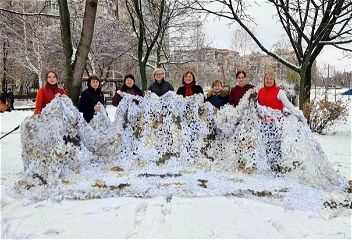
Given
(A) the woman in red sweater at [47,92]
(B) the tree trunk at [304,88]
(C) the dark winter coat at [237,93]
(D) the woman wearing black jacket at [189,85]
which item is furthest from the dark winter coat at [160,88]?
(B) the tree trunk at [304,88]

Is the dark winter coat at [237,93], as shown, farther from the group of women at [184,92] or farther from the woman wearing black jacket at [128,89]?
the woman wearing black jacket at [128,89]

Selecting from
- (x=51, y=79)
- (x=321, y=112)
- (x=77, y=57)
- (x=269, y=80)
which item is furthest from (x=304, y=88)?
(x=51, y=79)

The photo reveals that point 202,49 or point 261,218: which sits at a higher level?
point 202,49

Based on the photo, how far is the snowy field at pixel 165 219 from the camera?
2.59m

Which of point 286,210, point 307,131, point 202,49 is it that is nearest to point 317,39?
point 307,131

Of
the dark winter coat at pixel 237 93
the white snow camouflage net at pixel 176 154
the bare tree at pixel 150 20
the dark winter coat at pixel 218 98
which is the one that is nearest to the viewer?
the white snow camouflage net at pixel 176 154

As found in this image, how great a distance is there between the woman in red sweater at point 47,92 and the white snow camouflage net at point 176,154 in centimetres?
40

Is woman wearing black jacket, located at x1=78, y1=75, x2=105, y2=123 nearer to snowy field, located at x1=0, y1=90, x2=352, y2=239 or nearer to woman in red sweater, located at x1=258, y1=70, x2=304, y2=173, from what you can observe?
snowy field, located at x1=0, y1=90, x2=352, y2=239

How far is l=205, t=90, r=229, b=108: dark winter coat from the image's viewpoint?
4.91 m

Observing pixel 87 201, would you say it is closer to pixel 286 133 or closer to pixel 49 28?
pixel 286 133

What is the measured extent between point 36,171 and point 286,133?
359 cm

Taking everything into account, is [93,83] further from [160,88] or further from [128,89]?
[160,88]

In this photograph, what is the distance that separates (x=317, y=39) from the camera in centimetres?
808

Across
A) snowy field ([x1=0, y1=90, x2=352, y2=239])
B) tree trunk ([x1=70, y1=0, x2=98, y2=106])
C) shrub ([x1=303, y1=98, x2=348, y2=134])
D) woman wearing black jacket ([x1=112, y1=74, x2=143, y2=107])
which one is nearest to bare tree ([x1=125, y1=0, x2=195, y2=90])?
tree trunk ([x1=70, y1=0, x2=98, y2=106])
